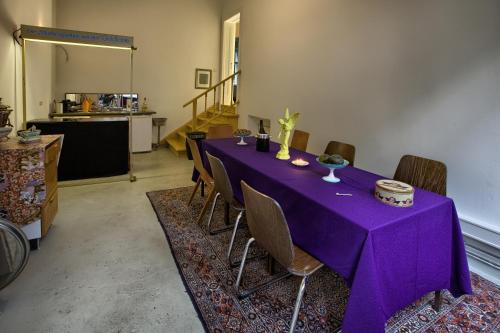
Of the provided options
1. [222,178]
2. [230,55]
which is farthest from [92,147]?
[230,55]

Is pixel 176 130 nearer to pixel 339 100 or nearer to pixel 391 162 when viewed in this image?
pixel 339 100

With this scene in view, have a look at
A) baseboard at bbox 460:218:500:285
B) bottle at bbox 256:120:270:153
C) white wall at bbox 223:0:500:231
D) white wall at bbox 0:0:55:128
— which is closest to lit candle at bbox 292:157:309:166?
bottle at bbox 256:120:270:153

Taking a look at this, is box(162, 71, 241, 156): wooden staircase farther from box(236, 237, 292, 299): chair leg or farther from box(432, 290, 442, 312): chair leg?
box(432, 290, 442, 312): chair leg

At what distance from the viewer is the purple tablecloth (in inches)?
56.6

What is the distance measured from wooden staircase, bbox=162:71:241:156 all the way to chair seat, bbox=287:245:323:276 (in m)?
4.85

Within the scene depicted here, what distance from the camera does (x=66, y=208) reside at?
11.5 feet

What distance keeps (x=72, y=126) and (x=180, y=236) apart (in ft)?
8.54

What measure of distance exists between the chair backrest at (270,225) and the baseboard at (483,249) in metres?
1.97

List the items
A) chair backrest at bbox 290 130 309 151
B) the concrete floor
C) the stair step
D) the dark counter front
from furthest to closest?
the stair step → the dark counter front → chair backrest at bbox 290 130 309 151 → the concrete floor

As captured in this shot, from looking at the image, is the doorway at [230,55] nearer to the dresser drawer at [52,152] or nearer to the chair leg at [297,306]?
the dresser drawer at [52,152]

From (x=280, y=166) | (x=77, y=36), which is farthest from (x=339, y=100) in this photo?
(x=77, y=36)

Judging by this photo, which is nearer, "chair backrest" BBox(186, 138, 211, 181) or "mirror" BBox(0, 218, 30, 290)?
"mirror" BBox(0, 218, 30, 290)

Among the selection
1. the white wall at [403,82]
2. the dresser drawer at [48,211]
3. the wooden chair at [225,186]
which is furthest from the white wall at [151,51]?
the wooden chair at [225,186]

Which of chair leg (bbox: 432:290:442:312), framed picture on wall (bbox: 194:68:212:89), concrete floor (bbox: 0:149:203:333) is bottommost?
concrete floor (bbox: 0:149:203:333)
